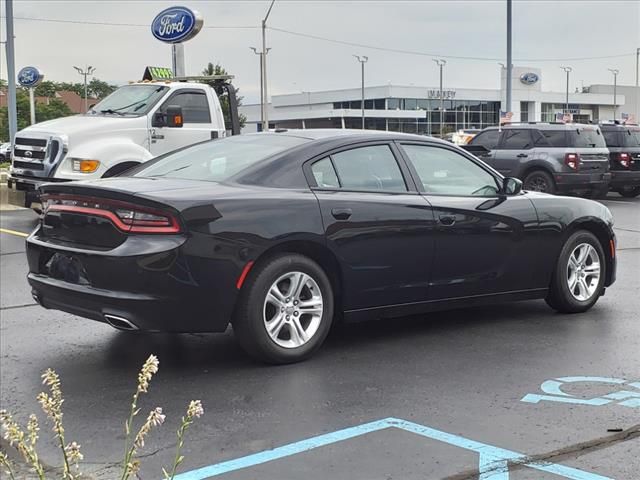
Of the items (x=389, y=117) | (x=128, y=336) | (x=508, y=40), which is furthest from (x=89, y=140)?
(x=389, y=117)

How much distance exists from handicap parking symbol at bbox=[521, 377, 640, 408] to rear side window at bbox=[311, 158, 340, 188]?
6.40 ft

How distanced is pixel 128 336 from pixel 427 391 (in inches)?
101

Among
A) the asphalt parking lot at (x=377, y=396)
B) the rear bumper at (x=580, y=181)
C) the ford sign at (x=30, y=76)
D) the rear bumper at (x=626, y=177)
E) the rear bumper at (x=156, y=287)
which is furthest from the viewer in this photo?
the ford sign at (x=30, y=76)

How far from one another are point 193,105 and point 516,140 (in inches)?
344

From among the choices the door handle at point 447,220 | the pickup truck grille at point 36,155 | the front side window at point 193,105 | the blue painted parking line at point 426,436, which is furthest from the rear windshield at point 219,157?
the front side window at point 193,105

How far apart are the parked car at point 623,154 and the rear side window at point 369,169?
53.5 feet

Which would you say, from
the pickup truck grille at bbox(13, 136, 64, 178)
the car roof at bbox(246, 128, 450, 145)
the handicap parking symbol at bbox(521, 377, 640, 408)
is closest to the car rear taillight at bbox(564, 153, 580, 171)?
the pickup truck grille at bbox(13, 136, 64, 178)

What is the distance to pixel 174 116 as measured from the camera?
13344 mm

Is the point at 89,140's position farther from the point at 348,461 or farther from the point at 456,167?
the point at 348,461

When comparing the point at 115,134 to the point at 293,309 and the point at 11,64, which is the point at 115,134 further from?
the point at 11,64

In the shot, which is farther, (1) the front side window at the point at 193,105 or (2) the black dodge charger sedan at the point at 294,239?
(1) the front side window at the point at 193,105

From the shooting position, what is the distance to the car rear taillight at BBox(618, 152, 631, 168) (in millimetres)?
21047

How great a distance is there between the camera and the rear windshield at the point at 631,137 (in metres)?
21.2

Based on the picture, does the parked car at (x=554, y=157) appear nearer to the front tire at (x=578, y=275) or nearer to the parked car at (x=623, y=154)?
the parked car at (x=623, y=154)
